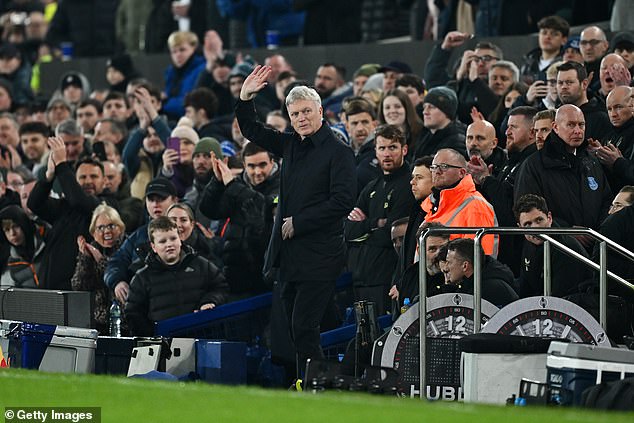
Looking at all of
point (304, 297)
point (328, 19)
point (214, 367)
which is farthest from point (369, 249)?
point (328, 19)

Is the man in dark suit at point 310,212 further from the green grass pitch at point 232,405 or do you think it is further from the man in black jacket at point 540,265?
the green grass pitch at point 232,405

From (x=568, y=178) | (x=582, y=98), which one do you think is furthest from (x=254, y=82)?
(x=582, y=98)

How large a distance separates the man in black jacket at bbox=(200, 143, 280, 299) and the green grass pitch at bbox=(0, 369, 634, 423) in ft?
15.5

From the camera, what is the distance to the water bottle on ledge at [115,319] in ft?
48.6

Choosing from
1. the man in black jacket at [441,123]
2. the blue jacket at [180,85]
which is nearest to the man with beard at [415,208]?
the man in black jacket at [441,123]

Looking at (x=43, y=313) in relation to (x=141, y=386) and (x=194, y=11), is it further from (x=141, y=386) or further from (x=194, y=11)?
(x=194, y=11)

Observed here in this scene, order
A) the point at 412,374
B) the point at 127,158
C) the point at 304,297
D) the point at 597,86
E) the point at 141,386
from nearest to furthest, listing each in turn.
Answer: the point at 141,386, the point at 412,374, the point at 304,297, the point at 597,86, the point at 127,158

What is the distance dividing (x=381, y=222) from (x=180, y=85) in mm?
7873

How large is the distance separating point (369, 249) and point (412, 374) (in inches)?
103

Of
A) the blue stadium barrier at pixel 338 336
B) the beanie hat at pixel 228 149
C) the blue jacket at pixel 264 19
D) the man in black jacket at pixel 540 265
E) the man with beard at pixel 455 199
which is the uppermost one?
the blue jacket at pixel 264 19

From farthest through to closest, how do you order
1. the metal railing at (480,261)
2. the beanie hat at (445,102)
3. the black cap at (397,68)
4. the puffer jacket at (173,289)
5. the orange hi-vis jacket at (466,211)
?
1. the black cap at (397,68)
2. the beanie hat at (445,102)
3. the puffer jacket at (173,289)
4. the orange hi-vis jacket at (466,211)
5. the metal railing at (480,261)

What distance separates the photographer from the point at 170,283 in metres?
14.4

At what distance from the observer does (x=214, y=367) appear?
12.3m

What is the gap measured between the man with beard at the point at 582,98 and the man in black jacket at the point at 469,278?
2.25 m
